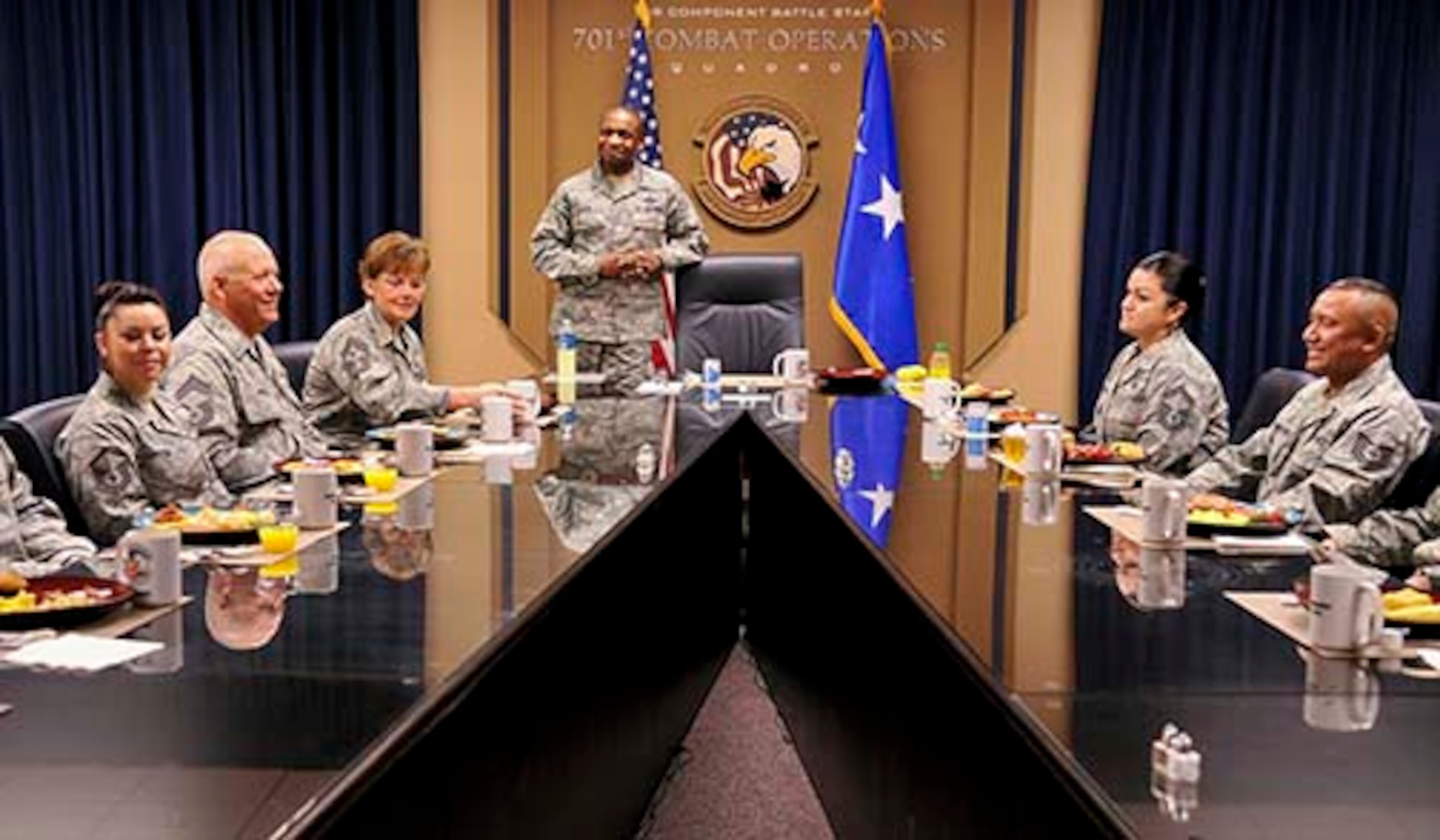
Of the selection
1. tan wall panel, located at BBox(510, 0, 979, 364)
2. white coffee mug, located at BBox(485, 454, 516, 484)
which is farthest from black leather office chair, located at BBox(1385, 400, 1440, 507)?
tan wall panel, located at BBox(510, 0, 979, 364)

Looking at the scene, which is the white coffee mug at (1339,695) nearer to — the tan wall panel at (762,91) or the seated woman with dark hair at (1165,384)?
the seated woman with dark hair at (1165,384)

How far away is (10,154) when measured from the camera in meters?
6.06

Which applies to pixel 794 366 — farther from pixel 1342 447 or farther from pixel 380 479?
pixel 380 479

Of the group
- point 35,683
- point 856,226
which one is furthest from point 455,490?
point 856,226

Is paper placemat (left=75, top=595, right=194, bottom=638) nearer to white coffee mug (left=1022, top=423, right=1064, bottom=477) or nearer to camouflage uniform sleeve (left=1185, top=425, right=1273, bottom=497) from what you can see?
white coffee mug (left=1022, top=423, right=1064, bottom=477)

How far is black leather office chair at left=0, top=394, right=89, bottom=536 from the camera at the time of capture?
252 cm

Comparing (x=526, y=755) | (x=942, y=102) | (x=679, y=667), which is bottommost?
(x=679, y=667)

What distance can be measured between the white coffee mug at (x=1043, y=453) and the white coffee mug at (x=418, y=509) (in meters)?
1.12

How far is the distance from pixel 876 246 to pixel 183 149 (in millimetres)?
2756

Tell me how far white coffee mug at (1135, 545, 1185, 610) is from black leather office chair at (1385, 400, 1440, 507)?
3.39 ft

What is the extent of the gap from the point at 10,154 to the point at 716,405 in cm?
346

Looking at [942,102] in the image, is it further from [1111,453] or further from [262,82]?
[1111,453]

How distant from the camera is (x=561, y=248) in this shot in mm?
5371

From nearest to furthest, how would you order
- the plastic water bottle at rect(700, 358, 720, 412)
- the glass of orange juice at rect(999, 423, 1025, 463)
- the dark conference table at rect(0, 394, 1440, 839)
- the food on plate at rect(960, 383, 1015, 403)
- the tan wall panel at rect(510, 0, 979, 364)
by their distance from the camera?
the dark conference table at rect(0, 394, 1440, 839), the glass of orange juice at rect(999, 423, 1025, 463), the food on plate at rect(960, 383, 1015, 403), the plastic water bottle at rect(700, 358, 720, 412), the tan wall panel at rect(510, 0, 979, 364)
